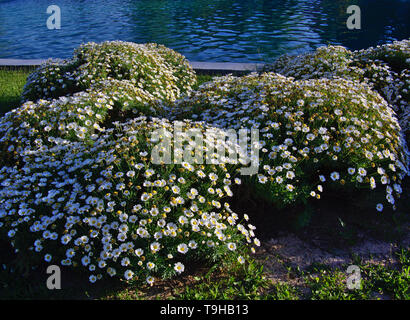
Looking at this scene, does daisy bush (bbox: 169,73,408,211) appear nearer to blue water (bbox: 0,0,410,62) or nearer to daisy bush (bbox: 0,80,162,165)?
daisy bush (bbox: 0,80,162,165)

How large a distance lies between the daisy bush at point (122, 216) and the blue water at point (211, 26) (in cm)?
1056

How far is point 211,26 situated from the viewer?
62.7ft

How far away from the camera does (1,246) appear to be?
11.6 feet

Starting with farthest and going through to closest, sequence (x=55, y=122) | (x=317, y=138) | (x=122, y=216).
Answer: (x=55, y=122), (x=317, y=138), (x=122, y=216)

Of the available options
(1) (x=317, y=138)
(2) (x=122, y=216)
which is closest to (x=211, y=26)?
(1) (x=317, y=138)

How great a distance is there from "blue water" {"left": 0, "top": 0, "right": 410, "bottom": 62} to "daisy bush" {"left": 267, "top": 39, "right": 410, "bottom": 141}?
6.31 meters

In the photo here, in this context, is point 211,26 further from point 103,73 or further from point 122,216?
point 122,216

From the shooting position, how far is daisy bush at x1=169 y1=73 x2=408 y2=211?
3.75 meters

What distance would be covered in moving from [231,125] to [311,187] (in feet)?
4.15

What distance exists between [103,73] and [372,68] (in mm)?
4843

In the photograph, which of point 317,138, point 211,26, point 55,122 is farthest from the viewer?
point 211,26

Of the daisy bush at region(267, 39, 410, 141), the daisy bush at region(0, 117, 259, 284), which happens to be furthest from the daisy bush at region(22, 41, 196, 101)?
the daisy bush at region(0, 117, 259, 284)

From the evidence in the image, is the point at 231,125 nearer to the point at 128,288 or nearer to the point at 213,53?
the point at 128,288
